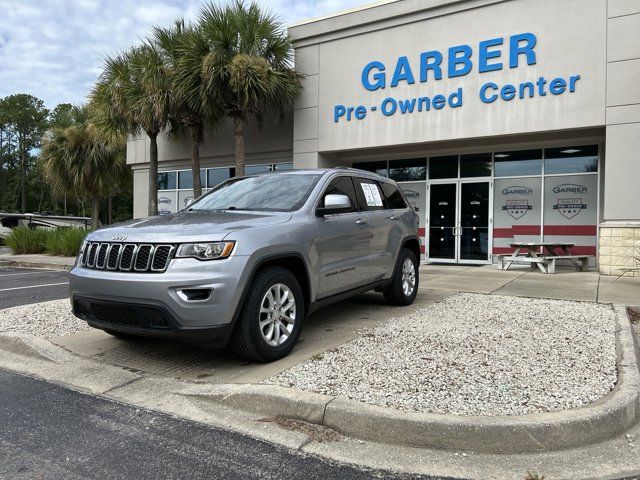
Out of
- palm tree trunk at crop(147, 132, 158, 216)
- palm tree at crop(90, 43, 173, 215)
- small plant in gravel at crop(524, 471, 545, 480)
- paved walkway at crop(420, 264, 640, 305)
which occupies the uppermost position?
palm tree at crop(90, 43, 173, 215)

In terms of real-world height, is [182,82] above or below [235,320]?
above

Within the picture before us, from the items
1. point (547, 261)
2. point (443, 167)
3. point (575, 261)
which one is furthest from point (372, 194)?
point (443, 167)

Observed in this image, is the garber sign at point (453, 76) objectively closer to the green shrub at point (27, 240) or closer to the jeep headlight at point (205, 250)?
the jeep headlight at point (205, 250)

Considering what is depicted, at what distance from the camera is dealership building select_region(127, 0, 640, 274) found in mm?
10711

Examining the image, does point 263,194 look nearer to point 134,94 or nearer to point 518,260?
point 518,260

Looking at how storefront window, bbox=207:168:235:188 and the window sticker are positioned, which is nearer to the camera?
the window sticker

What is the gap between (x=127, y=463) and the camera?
283 centimetres

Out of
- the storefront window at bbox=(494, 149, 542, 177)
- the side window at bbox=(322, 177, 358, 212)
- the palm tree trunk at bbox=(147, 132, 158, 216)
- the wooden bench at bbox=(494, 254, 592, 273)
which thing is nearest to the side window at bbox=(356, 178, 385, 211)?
the side window at bbox=(322, 177, 358, 212)

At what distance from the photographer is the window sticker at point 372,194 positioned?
613 cm

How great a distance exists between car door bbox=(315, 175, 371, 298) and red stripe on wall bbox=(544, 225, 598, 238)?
9151mm

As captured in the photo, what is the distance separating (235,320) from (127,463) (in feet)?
4.37

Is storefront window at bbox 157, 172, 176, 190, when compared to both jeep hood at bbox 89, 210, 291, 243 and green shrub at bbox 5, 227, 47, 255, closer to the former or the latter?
green shrub at bbox 5, 227, 47, 255

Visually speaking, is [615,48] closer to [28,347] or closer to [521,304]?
[521,304]

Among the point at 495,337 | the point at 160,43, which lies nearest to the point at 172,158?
the point at 160,43
